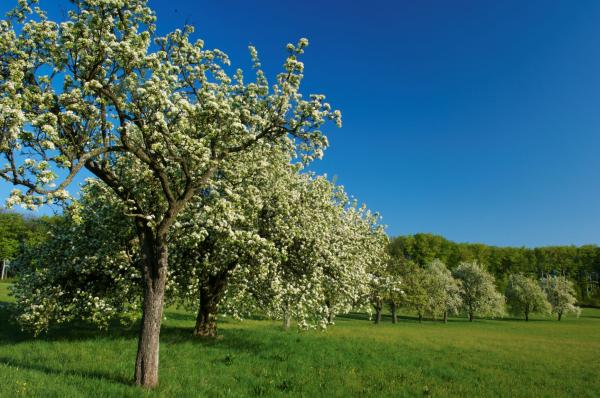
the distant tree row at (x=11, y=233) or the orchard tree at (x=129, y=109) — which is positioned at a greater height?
the distant tree row at (x=11, y=233)

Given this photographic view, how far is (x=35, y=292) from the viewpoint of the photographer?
19.9m

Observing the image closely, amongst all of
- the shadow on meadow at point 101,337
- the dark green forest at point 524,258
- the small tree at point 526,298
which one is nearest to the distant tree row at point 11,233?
the shadow on meadow at point 101,337

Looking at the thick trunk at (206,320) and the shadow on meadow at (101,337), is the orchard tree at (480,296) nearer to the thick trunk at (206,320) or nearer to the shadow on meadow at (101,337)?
the shadow on meadow at (101,337)

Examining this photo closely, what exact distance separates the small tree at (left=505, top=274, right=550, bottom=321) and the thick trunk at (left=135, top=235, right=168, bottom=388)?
96.8 metres

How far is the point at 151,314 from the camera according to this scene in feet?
41.5

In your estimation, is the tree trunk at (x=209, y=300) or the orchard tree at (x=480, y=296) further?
the orchard tree at (x=480, y=296)

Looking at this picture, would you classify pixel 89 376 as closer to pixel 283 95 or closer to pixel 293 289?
pixel 293 289

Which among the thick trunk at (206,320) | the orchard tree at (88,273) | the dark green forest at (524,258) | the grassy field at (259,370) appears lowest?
the grassy field at (259,370)

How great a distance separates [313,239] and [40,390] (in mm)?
12440

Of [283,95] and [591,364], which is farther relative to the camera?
[591,364]

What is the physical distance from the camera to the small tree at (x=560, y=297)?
96062 millimetres

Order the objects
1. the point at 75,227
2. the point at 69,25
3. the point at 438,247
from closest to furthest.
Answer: the point at 69,25 < the point at 75,227 < the point at 438,247

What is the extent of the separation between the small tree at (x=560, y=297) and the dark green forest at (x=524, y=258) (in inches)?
1135

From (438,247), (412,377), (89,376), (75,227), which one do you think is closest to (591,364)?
(412,377)
